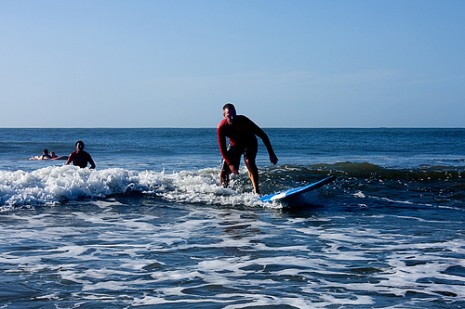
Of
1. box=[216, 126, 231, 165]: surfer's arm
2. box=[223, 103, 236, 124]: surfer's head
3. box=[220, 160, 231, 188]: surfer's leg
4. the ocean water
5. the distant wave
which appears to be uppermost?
box=[223, 103, 236, 124]: surfer's head

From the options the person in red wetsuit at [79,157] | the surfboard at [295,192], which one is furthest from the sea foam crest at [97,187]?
the person in red wetsuit at [79,157]

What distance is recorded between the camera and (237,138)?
37.7 feet

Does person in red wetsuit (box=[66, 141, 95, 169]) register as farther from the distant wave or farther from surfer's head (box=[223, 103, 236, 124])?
surfer's head (box=[223, 103, 236, 124])

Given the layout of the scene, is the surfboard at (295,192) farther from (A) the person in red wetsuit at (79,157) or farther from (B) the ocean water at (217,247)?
(A) the person in red wetsuit at (79,157)

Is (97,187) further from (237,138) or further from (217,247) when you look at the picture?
(217,247)

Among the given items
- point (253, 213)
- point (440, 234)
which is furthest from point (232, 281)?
point (253, 213)

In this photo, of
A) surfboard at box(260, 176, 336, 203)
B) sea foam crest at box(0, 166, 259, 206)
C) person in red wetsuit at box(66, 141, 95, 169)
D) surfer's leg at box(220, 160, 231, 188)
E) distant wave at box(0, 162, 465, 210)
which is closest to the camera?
surfboard at box(260, 176, 336, 203)

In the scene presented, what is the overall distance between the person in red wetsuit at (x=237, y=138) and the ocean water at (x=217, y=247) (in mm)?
745

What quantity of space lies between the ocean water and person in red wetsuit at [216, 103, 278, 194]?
745mm

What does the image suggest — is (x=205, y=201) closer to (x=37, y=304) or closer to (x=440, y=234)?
(x=440, y=234)

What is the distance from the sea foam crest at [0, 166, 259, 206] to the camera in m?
11.8

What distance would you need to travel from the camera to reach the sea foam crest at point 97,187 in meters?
11.8

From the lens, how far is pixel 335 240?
7.70 metres

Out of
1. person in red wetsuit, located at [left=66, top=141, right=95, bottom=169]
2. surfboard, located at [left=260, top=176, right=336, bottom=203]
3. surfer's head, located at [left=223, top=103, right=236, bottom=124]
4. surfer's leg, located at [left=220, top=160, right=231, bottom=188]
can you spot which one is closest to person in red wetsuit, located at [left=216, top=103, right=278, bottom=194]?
surfer's head, located at [left=223, top=103, right=236, bottom=124]
